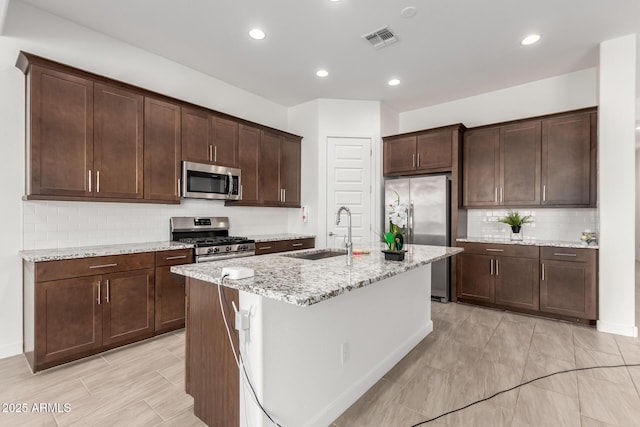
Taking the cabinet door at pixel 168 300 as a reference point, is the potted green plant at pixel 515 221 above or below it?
above

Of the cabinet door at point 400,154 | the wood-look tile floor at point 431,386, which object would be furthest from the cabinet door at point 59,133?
the cabinet door at point 400,154

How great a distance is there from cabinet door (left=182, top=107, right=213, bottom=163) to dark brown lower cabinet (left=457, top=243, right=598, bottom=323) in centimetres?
354

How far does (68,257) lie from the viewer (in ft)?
7.89

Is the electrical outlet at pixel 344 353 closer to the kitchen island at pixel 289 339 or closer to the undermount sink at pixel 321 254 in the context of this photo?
the kitchen island at pixel 289 339

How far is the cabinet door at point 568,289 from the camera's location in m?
3.35

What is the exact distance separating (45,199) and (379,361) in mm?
2961

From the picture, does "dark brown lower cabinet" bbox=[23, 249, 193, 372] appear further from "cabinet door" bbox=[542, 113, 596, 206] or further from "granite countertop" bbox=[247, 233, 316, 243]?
"cabinet door" bbox=[542, 113, 596, 206]

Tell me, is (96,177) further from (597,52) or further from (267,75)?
(597,52)

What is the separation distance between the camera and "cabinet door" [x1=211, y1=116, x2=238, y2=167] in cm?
375

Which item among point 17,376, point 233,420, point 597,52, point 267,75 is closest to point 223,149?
point 267,75

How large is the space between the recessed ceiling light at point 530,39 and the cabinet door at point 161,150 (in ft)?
12.2

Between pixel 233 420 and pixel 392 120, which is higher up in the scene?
pixel 392 120

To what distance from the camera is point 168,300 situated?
9.90 feet

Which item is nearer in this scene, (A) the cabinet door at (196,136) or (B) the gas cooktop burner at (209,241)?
(B) the gas cooktop burner at (209,241)
